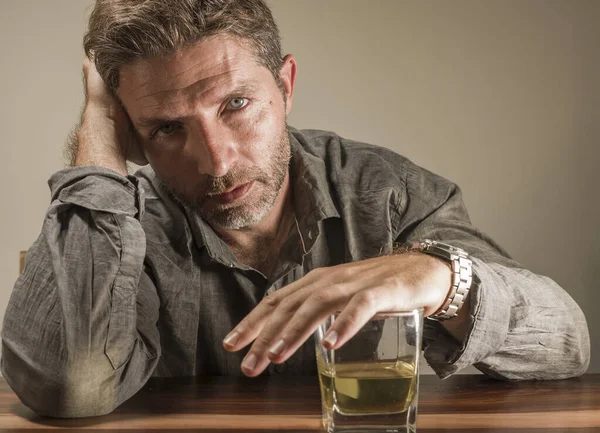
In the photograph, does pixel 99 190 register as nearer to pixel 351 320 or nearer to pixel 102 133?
pixel 102 133

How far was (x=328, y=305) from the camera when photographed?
2.51 ft

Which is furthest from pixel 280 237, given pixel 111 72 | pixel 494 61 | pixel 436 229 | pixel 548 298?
pixel 494 61

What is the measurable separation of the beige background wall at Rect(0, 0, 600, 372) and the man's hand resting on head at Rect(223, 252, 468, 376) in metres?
1.68

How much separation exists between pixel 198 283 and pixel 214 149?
300mm

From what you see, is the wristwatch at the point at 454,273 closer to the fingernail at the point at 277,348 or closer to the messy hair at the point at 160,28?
the fingernail at the point at 277,348

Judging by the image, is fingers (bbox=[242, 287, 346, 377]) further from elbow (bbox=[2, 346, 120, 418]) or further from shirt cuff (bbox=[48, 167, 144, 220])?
shirt cuff (bbox=[48, 167, 144, 220])

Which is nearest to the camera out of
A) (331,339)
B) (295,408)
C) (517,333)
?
(331,339)

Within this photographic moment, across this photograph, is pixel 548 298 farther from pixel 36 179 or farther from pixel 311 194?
pixel 36 179

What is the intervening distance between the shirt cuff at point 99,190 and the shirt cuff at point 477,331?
0.49 metres

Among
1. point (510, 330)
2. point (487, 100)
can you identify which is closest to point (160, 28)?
point (510, 330)

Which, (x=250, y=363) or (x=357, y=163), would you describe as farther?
(x=357, y=163)

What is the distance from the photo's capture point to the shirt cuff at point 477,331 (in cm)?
104

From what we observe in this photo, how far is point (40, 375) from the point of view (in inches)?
40.6

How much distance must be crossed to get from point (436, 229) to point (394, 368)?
0.79 m
